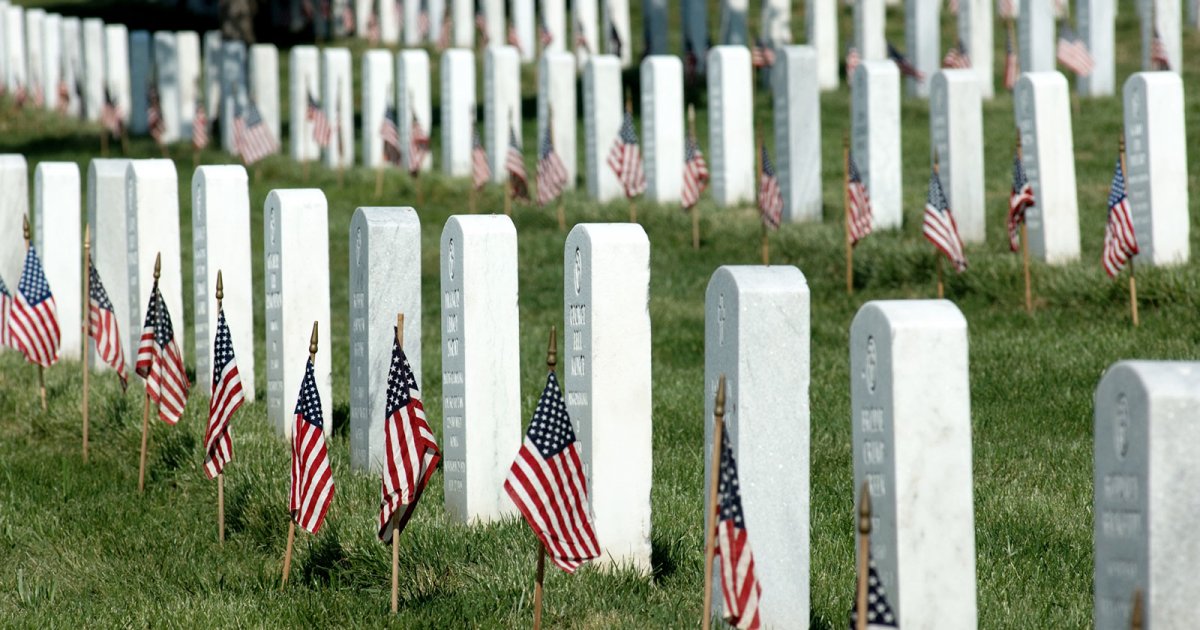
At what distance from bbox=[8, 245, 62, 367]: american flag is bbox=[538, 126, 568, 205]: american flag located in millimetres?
5633

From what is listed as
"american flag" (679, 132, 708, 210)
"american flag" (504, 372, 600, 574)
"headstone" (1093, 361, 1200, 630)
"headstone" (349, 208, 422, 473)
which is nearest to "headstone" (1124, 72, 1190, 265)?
"american flag" (679, 132, 708, 210)

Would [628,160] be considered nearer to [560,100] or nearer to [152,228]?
[560,100]

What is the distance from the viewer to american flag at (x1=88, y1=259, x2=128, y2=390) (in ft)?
28.5

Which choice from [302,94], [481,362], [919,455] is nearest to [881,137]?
[481,362]

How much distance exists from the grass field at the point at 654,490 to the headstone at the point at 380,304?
0.92ft

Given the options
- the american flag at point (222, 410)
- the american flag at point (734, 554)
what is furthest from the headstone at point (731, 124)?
the american flag at point (734, 554)

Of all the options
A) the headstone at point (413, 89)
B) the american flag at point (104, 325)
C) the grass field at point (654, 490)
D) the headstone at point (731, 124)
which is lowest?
the grass field at point (654, 490)

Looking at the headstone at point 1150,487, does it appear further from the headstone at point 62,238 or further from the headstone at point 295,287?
the headstone at point 62,238

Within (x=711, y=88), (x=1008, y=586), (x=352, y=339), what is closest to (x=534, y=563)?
(x=1008, y=586)

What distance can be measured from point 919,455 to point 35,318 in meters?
5.79

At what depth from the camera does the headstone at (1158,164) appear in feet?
34.6

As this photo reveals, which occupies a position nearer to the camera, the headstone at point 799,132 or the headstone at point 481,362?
the headstone at point 481,362

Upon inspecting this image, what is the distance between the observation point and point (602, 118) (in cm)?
1528

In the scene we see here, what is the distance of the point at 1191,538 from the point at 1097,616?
38cm
